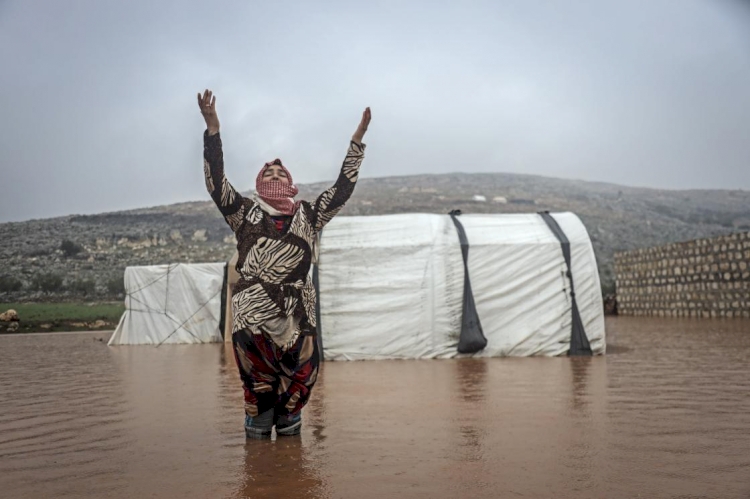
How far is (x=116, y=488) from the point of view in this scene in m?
2.56

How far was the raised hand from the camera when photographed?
12.2 feet

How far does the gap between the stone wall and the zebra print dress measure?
48.6 feet

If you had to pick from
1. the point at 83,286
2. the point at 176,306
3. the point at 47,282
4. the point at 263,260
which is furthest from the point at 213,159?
the point at 83,286

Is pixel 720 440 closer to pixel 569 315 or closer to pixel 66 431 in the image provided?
pixel 66 431

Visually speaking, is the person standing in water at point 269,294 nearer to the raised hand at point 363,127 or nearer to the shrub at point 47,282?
the raised hand at point 363,127

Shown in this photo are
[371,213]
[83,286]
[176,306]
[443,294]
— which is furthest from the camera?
[371,213]

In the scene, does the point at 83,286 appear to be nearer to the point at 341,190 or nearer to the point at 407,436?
the point at 341,190

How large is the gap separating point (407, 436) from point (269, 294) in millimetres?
1070

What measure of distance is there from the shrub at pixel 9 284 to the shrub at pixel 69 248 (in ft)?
9.84

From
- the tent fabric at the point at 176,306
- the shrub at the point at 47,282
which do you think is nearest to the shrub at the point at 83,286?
the shrub at the point at 47,282

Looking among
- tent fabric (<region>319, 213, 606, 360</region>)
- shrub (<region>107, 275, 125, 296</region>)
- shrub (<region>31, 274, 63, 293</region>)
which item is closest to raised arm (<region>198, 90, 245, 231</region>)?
tent fabric (<region>319, 213, 606, 360</region>)

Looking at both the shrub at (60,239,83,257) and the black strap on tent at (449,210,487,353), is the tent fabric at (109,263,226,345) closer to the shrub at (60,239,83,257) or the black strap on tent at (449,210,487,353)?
the shrub at (60,239,83,257)

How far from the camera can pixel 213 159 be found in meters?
3.39

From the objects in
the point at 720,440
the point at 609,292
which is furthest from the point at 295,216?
the point at 609,292
